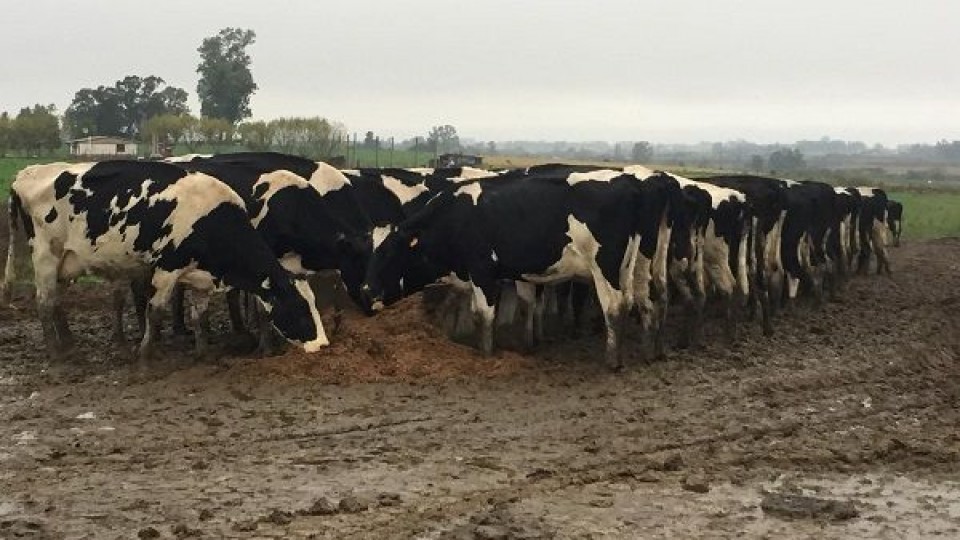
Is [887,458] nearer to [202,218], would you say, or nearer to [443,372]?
[443,372]

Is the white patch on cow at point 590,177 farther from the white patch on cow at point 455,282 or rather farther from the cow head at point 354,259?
the cow head at point 354,259

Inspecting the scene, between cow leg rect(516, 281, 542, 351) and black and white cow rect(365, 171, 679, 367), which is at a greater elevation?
black and white cow rect(365, 171, 679, 367)

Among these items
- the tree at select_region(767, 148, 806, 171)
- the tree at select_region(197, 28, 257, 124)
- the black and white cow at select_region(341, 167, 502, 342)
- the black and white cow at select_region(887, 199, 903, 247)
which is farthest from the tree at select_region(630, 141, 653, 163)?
the black and white cow at select_region(341, 167, 502, 342)

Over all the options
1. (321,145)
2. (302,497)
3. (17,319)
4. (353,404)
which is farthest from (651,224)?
(321,145)

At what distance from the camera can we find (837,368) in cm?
1254

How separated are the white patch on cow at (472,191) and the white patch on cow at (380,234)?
1.42m

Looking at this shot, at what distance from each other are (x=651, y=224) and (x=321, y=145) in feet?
150

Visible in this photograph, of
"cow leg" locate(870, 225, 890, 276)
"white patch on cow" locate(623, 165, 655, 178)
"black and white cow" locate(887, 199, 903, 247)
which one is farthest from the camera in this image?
"black and white cow" locate(887, 199, 903, 247)

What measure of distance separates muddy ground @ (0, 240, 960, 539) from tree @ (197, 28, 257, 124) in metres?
73.9

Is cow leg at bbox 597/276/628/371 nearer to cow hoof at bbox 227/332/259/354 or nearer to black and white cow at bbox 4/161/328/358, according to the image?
black and white cow at bbox 4/161/328/358

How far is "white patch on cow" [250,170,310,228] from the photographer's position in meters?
13.4

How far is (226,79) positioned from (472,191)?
7561cm

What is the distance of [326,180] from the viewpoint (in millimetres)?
14359

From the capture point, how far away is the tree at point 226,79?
8494cm
